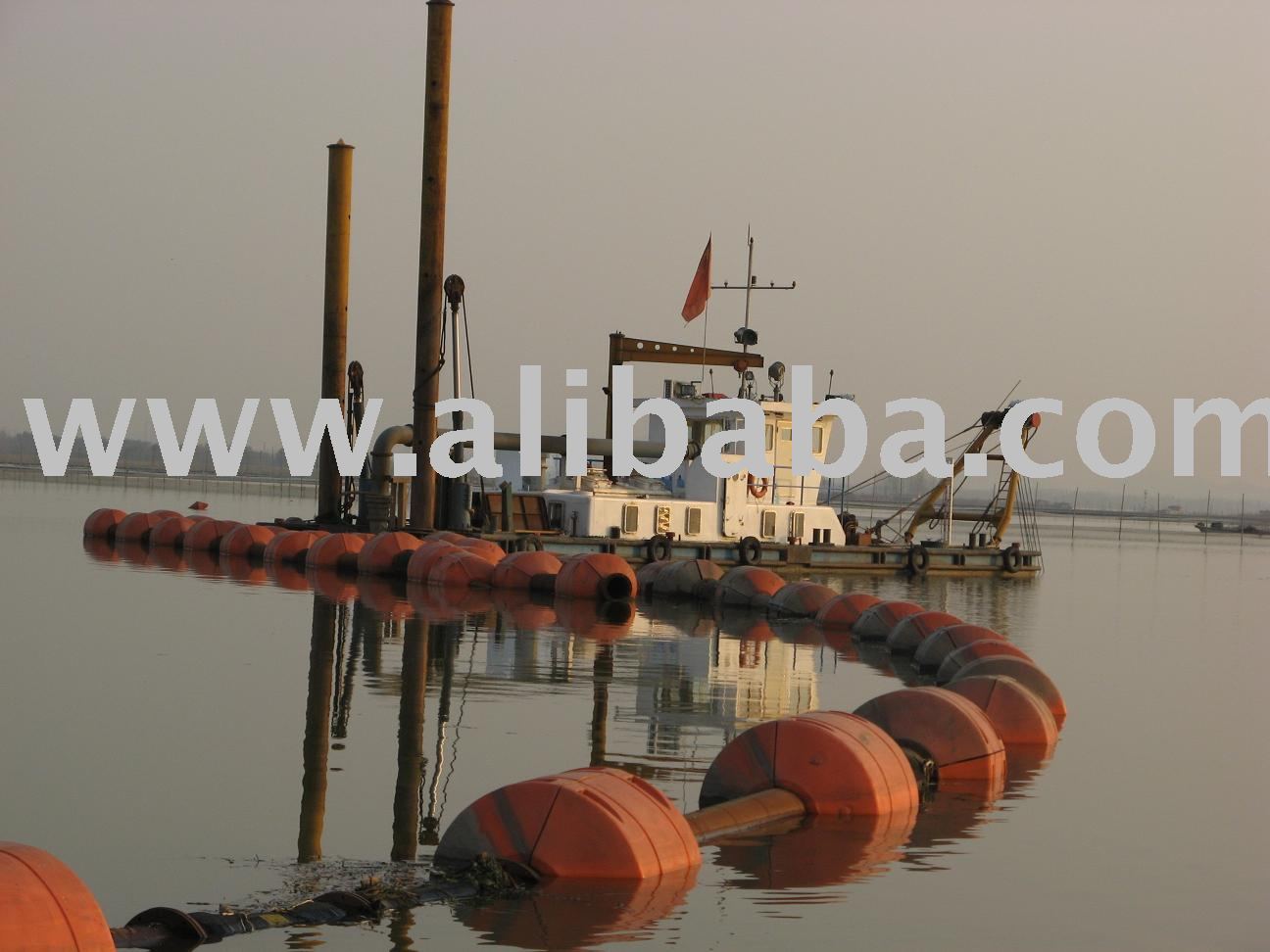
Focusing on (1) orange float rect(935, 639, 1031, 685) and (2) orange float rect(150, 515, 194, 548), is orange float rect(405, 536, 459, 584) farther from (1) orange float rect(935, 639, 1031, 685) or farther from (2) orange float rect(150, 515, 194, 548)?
(1) orange float rect(935, 639, 1031, 685)

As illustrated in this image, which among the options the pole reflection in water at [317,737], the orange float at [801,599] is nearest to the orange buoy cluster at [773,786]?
the pole reflection in water at [317,737]

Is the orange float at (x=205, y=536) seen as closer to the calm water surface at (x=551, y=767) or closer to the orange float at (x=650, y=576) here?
the calm water surface at (x=551, y=767)

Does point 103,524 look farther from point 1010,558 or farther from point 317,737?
point 317,737

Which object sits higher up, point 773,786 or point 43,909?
point 43,909

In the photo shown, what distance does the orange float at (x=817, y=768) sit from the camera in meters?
11.4

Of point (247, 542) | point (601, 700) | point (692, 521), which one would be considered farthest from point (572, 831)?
point (692, 521)

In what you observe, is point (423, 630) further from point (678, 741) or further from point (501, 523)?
point (501, 523)

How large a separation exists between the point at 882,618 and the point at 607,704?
8.74 m

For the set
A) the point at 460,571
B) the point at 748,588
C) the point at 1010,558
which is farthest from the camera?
the point at 1010,558

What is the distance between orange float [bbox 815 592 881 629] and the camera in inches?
1039

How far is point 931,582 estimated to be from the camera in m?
42.4

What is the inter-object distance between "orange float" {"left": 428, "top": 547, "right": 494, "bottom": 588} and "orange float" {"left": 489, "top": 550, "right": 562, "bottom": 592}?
195 mm

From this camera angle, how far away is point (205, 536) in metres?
38.2

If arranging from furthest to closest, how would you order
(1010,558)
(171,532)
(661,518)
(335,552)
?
(1010,558), (171,532), (661,518), (335,552)
